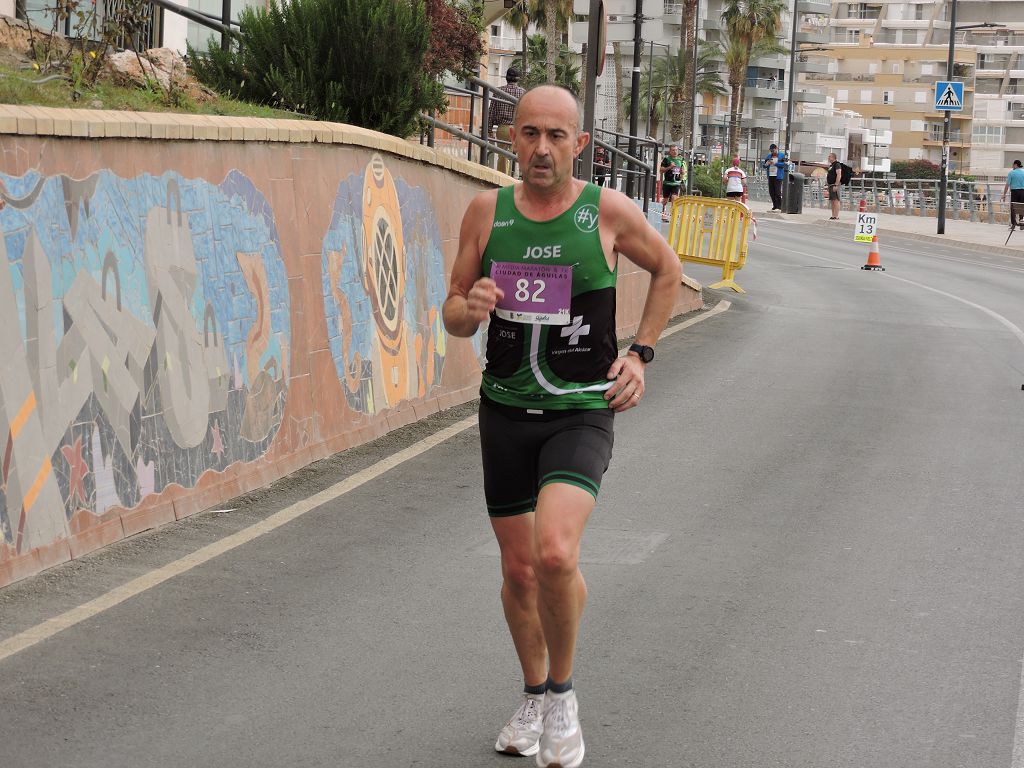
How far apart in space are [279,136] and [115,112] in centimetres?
177

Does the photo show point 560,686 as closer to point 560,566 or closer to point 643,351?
point 560,566

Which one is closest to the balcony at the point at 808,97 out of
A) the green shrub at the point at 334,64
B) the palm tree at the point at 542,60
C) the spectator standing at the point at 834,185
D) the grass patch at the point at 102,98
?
the palm tree at the point at 542,60

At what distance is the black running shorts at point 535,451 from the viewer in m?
4.80

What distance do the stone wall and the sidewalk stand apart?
1216 inches

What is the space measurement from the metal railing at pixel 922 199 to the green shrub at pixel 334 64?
130 feet

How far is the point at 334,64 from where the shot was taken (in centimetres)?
1321

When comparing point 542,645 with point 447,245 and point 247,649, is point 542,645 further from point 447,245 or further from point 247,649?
point 447,245

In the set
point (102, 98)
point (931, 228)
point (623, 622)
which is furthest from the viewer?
point (931, 228)

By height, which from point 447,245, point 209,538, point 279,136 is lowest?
point 209,538

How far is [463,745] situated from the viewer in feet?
16.5

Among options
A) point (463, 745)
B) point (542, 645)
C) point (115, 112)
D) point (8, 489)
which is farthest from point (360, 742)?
point (115, 112)

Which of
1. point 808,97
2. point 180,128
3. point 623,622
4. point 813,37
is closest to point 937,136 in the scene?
point 808,97

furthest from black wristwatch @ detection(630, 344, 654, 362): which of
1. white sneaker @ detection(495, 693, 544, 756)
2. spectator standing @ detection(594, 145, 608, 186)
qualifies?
spectator standing @ detection(594, 145, 608, 186)

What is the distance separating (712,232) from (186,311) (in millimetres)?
17412
